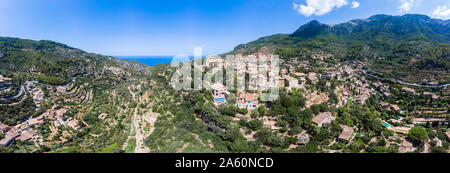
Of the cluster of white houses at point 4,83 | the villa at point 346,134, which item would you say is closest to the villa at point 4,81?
the cluster of white houses at point 4,83

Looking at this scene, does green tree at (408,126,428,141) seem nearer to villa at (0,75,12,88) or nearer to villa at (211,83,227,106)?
villa at (211,83,227,106)

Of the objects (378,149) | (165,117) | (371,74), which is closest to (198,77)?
(165,117)

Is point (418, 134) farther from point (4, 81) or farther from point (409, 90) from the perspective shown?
point (4, 81)

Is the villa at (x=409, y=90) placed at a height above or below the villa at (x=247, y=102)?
above

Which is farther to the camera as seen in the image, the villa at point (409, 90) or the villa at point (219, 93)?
the villa at point (409, 90)

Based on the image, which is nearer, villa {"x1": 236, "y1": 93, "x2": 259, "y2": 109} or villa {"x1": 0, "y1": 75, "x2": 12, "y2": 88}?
villa {"x1": 236, "y1": 93, "x2": 259, "y2": 109}

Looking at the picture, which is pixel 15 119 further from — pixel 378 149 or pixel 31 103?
pixel 378 149

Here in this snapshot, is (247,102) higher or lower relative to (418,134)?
A: higher

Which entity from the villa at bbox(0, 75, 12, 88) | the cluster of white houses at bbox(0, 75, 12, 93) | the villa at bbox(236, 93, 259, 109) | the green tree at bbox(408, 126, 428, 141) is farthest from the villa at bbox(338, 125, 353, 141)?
the villa at bbox(0, 75, 12, 88)

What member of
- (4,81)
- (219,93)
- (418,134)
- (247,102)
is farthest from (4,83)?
(418,134)

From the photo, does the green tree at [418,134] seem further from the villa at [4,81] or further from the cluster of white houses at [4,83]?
the villa at [4,81]
